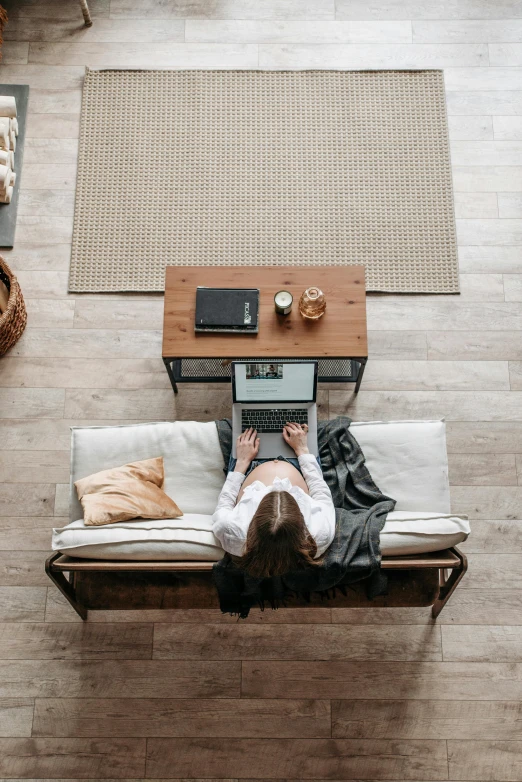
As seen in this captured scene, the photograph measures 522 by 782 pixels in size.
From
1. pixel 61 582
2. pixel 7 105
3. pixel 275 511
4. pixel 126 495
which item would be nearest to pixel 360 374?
pixel 275 511

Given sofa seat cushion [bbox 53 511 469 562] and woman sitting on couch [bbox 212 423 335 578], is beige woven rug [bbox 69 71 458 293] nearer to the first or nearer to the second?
woman sitting on couch [bbox 212 423 335 578]

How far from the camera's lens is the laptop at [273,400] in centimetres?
239

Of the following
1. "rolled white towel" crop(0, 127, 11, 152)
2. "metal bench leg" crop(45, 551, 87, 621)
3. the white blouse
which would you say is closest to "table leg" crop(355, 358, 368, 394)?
the white blouse

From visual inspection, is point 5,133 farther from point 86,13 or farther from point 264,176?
point 264,176

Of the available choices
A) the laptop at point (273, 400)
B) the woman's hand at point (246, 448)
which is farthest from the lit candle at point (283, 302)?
the woman's hand at point (246, 448)

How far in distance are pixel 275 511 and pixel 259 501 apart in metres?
0.20

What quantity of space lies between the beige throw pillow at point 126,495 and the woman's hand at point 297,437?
475 mm

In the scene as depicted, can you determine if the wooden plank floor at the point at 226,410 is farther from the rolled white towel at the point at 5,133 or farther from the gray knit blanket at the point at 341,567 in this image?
the gray knit blanket at the point at 341,567

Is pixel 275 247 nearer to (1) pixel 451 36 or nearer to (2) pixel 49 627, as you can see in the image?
(1) pixel 451 36

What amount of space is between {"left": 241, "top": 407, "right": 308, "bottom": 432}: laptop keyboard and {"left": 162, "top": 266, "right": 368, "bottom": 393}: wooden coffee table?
23 cm

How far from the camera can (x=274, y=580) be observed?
2.07 metres

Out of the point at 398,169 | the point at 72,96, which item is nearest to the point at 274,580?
the point at 398,169

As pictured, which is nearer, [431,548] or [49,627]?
[431,548]

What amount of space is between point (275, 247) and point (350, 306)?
715mm
